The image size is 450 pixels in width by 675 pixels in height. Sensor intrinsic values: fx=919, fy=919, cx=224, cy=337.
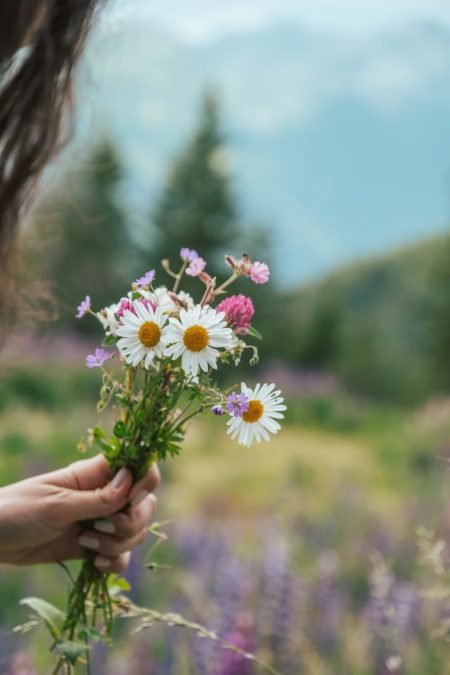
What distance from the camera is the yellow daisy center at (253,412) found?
0.90 meters

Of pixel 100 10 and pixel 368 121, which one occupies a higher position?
pixel 368 121

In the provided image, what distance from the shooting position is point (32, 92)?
0.83 metres

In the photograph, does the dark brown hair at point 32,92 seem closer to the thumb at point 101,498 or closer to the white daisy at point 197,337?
the white daisy at point 197,337

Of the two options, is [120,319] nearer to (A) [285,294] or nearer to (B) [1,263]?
(B) [1,263]

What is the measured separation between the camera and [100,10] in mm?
859

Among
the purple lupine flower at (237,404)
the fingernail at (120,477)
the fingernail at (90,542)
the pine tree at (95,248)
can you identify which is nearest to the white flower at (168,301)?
the purple lupine flower at (237,404)

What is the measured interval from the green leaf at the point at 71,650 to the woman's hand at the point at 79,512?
12cm

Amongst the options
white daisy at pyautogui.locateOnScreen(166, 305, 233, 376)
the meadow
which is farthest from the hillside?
white daisy at pyautogui.locateOnScreen(166, 305, 233, 376)

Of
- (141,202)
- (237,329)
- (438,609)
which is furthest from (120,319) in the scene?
(141,202)

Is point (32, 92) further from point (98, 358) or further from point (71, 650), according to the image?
point (71, 650)

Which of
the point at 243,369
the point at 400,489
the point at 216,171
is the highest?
the point at 216,171

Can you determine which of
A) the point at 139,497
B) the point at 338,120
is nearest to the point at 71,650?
the point at 139,497

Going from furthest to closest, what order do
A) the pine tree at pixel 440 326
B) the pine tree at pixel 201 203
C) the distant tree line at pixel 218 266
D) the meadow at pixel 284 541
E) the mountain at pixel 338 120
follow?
the mountain at pixel 338 120, the pine tree at pixel 201 203, the distant tree line at pixel 218 266, the pine tree at pixel 440 326, the meadow at pixel 284 541

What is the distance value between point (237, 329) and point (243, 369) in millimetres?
8558
